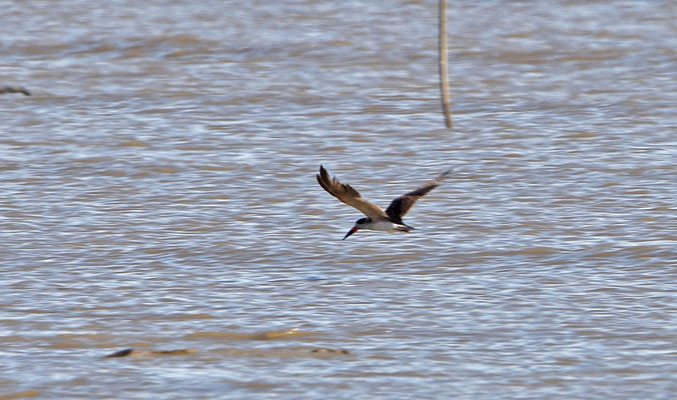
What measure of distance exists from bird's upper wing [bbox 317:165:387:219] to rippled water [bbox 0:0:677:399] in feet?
1.24

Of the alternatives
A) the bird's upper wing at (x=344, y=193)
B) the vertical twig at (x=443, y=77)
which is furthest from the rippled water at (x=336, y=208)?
the bird's upper wing at (x=344, y=193)

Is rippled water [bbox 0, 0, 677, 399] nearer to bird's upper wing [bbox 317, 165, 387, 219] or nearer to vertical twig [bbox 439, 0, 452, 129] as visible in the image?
vertical twig [bbox 439, 0, 452, 129]

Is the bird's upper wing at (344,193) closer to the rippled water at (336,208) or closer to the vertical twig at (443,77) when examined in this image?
the rippled water at (336,208)

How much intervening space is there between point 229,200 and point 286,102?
3.91 metres

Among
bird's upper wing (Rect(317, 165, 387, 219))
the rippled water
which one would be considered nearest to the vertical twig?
the rippled water

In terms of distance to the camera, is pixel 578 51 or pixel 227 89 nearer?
pixel 227 89

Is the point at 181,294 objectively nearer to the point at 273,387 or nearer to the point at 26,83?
the point at 273,387

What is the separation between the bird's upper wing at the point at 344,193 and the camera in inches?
344

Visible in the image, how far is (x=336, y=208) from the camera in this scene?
1139 cm

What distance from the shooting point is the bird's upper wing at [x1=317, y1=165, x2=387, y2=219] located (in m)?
8.73

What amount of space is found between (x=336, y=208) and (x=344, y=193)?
2.35 meters

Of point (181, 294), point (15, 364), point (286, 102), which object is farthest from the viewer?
point (286, 102)

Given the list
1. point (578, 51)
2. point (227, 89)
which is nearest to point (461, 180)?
point (227, 89)

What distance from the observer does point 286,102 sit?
15.4m
